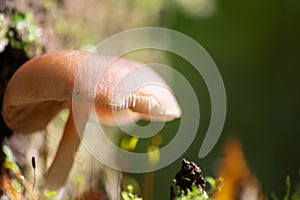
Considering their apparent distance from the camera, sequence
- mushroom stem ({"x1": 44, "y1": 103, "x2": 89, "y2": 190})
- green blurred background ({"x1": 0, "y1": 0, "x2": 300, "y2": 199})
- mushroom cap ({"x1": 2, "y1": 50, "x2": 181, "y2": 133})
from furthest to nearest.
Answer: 1. green blurred background ({"x1": 0, "y1": 0, "x2": 300, "y2": 199})
2. mushroom stem ({"x1": 44, "y1": 103, "x2": 89, "y2": 190})
3. mushroom cap ({"x1": 2, "y1": 50, "x2": 181, "y2": 133})

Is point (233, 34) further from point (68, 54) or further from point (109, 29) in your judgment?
point (68, 54)

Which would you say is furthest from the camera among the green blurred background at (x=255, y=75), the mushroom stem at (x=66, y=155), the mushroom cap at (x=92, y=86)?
the green blurred background at (x=255, y=75)

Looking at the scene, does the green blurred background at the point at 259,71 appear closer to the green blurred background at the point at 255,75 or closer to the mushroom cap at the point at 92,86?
the green blurred background at the point at 255,75

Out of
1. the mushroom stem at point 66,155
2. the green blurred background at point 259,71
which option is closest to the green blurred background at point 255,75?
the green blurred background at point 259,71

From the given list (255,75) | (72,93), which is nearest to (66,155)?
(72,93)

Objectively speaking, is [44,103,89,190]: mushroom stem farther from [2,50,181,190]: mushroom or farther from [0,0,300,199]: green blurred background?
[0,0,300,199]: green blurred background

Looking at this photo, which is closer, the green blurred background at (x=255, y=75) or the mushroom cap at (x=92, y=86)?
the mushroom cap at (x=92, y=86)

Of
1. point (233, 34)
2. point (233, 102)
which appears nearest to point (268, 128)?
point (233, 102)

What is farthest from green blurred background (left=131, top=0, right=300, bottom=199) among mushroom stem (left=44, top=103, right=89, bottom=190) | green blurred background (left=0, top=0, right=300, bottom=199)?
mushroom stem (left=44, top=103, right=89, bottom=190)
